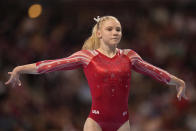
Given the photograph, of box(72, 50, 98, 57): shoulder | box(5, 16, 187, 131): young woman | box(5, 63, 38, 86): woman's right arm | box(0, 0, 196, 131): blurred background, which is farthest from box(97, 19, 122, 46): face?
box(0, 0, 196, 131): blurred background

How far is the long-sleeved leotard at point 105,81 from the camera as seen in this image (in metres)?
3.71

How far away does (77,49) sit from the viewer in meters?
8.19

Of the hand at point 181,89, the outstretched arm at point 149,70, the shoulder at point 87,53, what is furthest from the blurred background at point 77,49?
the hand at point 181,89

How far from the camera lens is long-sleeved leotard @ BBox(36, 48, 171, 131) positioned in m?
3.71

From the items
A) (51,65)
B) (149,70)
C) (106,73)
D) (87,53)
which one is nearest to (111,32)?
(87,53)

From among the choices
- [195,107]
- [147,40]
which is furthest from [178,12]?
[195,107]

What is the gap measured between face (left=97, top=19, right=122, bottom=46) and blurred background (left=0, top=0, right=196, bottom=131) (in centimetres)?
256

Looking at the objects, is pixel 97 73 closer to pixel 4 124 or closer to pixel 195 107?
pixel 4 124

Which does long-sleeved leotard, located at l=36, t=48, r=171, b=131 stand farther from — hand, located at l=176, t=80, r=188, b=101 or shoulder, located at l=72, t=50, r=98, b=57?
hand, located at l=176, t=80, r=188, b=101

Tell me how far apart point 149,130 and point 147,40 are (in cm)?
263

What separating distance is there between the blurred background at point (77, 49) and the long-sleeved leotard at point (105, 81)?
2288 mm

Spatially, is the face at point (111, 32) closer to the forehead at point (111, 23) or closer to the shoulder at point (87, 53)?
the forehead at point (111, 23)

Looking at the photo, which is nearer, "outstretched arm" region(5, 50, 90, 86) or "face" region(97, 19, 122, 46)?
"outstretched arm" region(5, 50, 90, 86)

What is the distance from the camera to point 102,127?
12.2 ft
